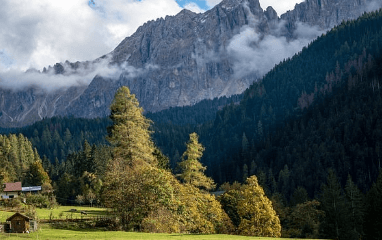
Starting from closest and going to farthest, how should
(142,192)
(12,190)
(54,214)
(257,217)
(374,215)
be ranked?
1. (142,192)
2. (257,217)
3. (54,214)
4. (374,215)
5. (12,190)

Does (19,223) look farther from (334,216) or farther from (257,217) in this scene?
(334,216)

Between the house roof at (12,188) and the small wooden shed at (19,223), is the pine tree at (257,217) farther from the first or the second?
the house roof at (12,188)

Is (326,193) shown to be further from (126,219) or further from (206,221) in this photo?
(126,219)

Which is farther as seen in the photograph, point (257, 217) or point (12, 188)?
point (12, 188)

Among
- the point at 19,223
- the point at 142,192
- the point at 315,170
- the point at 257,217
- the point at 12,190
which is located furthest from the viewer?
the point at 315,170

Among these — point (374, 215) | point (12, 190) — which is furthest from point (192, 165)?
point (12, 190)

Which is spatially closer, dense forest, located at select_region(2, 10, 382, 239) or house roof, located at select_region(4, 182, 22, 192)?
dense forest, located at select_region(2, 10, 382, 239)

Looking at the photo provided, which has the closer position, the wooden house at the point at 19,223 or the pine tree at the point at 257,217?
the wooden house at the point at 19,223

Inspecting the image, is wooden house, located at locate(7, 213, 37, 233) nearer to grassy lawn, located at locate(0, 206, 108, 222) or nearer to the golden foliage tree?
grassy lawn, located at locate(0, 206, 108, 222)

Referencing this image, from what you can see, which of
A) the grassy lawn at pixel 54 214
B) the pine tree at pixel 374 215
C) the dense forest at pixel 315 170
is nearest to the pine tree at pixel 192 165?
the dense forest at pixel 315 170

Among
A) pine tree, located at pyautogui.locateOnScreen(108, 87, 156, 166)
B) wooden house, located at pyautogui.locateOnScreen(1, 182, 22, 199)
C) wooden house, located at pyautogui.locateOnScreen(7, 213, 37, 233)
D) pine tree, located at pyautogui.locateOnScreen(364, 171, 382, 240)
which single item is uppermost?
pine tree, located at pyautogui.locateOnScreen(108, 87, 156, 166)

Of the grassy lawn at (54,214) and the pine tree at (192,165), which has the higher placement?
the pine tree at (192,165)

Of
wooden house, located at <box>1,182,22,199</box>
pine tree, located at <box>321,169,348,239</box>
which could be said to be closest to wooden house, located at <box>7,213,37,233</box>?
pine tree, located at <box>321,169,348,239</box>

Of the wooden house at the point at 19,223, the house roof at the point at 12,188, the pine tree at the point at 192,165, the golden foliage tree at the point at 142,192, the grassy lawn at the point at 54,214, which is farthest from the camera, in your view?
the house roof at the point at 12,188
